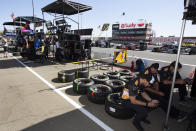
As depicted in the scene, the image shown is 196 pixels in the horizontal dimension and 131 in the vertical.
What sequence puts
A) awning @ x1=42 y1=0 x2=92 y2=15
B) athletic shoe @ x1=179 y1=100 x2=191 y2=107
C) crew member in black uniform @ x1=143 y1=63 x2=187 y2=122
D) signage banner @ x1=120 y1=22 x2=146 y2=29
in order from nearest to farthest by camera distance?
crew member in black uniform @ x1=143 y1=63 x2=187 y2=122
athletic shoe @ x1=179 y1=100 x2=191 y2=107
awning @ x1=42 y1=0 x2=92 y2=15
signage banner @ x1=120 y1=22 x2=146 y2=29

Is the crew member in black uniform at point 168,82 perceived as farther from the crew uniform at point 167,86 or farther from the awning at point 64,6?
the awning at point 64,6

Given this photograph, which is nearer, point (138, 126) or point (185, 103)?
point (138, 126)

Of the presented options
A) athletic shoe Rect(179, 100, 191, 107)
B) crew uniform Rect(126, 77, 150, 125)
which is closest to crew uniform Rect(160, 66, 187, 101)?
athletic shoe Rect(179, 100, 191, 107)

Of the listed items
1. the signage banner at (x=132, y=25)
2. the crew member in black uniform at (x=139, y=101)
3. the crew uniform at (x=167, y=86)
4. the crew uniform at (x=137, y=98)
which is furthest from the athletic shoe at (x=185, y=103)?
the signage banner at (x=132, y=25)

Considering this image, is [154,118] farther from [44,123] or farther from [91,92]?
[44,123]

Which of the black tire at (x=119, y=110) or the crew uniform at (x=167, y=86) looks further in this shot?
the crew uniform at (x=167, y=86)

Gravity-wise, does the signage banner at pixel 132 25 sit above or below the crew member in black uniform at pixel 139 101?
above

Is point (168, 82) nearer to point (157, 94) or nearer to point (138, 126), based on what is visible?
point (157, 94)

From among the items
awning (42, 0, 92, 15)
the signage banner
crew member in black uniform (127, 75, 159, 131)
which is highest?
the signage banner

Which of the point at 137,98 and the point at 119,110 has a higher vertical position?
the point at 137,98

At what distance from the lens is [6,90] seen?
480cm

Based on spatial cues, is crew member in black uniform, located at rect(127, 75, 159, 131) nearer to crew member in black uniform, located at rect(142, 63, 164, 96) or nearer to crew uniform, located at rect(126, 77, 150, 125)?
crew uniform, located at rect(126, 77, 150, 125)

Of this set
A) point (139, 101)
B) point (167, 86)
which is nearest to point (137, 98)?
point (139, 101)

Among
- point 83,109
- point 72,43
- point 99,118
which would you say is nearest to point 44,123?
point 83,109
